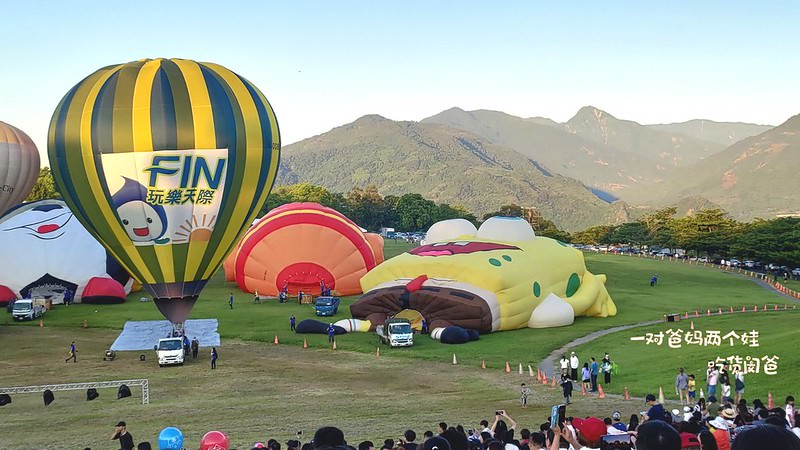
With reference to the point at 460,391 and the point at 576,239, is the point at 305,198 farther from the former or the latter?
the point at 460,391

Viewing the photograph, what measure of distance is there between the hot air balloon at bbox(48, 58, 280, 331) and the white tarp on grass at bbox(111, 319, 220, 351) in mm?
4410

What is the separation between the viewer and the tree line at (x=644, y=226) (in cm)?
7956

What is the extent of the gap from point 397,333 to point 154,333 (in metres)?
11.2

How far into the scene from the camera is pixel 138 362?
30.0 metres

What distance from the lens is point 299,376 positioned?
89.2 ft

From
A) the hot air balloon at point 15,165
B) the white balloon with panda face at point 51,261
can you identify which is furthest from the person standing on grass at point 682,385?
the white balloon with panda face at point 51,261

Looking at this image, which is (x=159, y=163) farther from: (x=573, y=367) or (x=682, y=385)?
(x=682, y=385)

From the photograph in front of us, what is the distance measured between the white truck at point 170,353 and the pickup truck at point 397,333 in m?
8.12

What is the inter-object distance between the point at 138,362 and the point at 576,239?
108945mm

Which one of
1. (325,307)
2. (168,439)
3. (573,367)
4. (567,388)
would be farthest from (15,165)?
(168,439)

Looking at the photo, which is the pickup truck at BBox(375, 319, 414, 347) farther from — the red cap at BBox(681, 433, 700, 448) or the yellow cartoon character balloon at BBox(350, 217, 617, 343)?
the red cap at BBox(681, 433, 700, 448)

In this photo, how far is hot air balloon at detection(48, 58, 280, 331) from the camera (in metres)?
28.2

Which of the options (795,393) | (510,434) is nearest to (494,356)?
Answer: (795,393)

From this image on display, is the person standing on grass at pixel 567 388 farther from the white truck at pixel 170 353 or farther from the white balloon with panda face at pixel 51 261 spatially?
the white balloon with panda face at pixel 51 261
